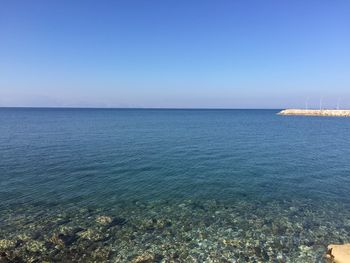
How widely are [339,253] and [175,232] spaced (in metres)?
8.43

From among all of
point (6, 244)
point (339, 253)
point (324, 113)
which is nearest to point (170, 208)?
point (6, 244)

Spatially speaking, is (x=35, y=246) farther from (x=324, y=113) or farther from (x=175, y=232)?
(x=324, y=113)

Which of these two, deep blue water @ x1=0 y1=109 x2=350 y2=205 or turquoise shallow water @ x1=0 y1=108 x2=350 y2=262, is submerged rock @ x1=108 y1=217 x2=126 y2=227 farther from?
deep blue water @ x1=0 y1=109 x2=350 y2=205

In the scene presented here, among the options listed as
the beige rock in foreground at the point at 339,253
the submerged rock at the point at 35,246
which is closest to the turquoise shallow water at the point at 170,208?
the submerged rock at the point at 35,246

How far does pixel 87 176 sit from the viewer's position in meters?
24.9

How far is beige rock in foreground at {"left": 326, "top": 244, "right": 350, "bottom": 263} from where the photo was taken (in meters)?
11.4

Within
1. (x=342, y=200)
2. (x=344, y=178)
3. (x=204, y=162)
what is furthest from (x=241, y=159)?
(x=342, y=200)

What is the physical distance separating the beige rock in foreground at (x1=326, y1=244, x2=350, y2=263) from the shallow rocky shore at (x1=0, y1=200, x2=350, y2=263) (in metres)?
0.47

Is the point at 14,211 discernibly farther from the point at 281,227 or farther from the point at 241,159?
the point at 241,159

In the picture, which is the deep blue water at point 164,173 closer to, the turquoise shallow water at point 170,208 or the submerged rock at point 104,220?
the turquoise shallow water at point 170,208

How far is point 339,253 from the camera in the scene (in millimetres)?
11828

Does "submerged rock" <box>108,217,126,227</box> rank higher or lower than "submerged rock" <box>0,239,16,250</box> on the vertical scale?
lower

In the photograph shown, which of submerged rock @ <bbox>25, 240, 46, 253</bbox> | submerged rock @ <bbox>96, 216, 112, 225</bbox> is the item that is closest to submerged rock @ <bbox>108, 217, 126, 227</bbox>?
submerged rock @ <bbox>96, 216, 112, 225</bbox>

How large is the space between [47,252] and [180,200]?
9789 mm
